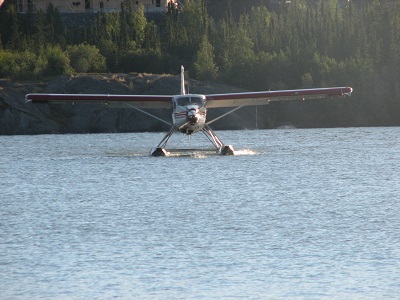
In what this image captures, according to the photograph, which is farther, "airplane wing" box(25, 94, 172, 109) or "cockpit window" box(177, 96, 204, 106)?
"airplane wing" box(25, 94, 172, 109)

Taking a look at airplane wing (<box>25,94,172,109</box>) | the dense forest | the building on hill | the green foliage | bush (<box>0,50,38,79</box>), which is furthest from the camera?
the building on hill

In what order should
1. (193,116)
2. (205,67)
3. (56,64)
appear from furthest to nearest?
(205,67)
(56,64)
(193,116)

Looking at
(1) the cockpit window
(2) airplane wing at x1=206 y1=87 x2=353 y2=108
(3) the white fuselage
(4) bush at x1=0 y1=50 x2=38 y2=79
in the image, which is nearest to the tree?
(4) bush at x1=0 y1=50 x2=38 y2=79

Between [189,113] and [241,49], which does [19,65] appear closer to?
[241,49]

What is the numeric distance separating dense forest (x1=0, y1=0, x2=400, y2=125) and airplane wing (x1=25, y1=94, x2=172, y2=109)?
163 feet

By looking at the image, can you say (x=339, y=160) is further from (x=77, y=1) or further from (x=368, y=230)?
(x=77, y=1)

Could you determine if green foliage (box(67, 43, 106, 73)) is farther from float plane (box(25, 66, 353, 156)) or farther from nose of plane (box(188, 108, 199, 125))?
nose of plane (box(188, 108, 199, 125))

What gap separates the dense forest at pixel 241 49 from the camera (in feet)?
312

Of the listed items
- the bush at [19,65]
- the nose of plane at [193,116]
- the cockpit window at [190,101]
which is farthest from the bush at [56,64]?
the nose of plane at [193,116]

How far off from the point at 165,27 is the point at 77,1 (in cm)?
1598

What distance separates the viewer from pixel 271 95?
138 ft

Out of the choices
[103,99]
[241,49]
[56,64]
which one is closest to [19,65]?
[56,64]

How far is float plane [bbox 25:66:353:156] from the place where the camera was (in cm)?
3853

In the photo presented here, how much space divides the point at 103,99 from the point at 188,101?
158 inches
